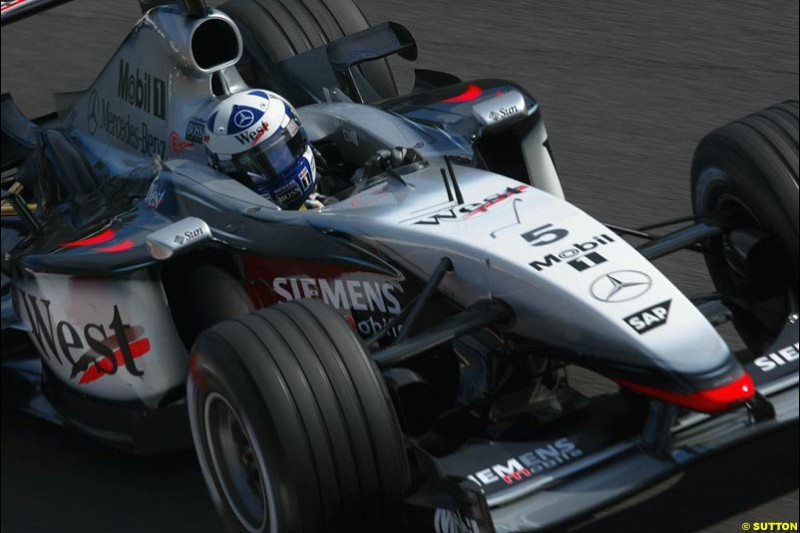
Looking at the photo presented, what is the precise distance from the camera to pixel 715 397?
3.89 m

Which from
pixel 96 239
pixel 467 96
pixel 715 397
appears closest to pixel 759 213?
pixel 715 397

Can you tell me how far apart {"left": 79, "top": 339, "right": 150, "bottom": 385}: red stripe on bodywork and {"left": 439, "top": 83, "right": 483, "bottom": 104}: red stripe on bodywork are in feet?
4.74

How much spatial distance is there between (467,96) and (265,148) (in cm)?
91

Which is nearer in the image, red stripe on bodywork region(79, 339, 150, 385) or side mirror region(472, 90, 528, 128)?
red stripe on bodywork region(79, 339, 150, 385)

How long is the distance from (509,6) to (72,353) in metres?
4.69

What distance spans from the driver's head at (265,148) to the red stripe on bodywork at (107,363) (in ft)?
2.10

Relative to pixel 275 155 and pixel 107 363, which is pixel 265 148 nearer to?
pixel 275 155

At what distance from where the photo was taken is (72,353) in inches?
207

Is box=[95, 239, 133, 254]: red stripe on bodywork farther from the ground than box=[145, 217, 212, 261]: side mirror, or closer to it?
closer to it

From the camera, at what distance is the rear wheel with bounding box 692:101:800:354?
4641 mm

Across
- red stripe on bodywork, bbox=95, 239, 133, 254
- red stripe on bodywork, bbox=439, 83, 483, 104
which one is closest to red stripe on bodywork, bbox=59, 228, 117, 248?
red stripe on bodywork, bbox=95, 239, 133, 254

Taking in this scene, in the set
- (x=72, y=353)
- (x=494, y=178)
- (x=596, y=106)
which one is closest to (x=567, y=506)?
(x=494, y=178)

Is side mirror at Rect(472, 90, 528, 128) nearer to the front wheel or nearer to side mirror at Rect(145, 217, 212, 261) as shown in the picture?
side mirror at Rect(145, 217, 212, 261)

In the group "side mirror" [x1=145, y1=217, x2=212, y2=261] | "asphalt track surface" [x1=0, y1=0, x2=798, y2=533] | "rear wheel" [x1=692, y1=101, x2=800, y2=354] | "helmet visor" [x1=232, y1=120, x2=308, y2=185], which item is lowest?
"asphalt track surface" [x1=0, y1=0, x2=798, y2=533]
